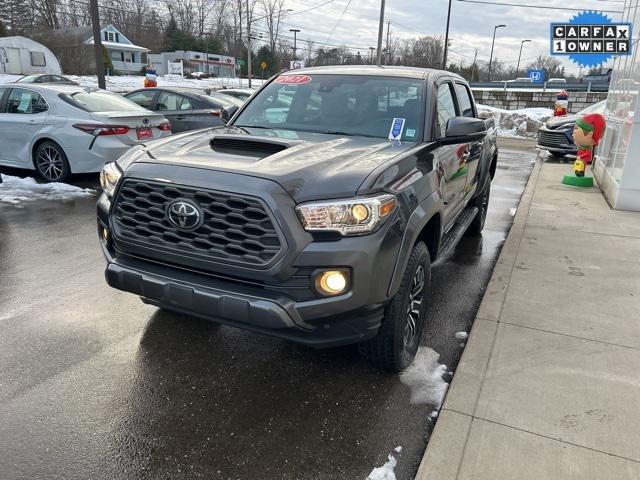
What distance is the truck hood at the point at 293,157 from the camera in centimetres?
265

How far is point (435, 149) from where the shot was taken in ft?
12.1

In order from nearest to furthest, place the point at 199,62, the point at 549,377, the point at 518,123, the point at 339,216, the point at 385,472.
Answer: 1. the point at 385,472
2. the point at 339,216
3. the point at 549,377
4. the point at 518,123
5. the point at 199,62

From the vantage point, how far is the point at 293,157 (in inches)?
117

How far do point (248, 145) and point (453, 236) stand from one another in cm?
212

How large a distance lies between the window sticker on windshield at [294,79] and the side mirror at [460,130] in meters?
1.34

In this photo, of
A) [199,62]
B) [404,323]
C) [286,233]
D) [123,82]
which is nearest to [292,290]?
[286,233]

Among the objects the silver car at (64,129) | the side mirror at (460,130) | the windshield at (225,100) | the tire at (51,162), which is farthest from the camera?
the windshield at (225,100)

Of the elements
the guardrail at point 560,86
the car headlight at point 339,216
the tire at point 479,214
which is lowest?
the tire at point 479,214

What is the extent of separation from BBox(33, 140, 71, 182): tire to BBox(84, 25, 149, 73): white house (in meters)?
64.5

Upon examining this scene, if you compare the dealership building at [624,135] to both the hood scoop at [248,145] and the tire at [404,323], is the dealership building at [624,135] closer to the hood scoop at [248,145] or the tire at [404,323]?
the tire at [404,323]

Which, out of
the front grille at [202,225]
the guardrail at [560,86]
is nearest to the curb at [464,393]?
the front grille at [202,225]

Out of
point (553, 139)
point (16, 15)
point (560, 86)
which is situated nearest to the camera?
point (553, 139)

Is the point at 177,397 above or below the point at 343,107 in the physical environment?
below

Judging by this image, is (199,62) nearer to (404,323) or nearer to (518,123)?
(518,123)
